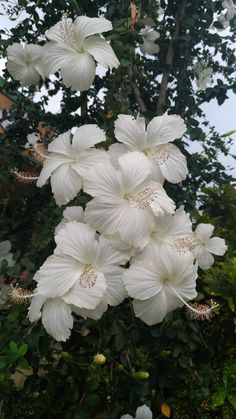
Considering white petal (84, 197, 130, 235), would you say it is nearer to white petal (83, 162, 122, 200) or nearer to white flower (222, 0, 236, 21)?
white petal (83, 162, 122, 200)

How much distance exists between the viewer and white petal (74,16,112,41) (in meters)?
1.35

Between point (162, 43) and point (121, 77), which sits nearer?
point (121, 77)

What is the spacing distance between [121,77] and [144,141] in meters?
0.72

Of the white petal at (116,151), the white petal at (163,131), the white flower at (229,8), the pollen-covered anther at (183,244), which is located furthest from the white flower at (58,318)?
the white flower at (229,8)

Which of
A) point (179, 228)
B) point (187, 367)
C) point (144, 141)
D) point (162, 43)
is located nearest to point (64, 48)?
point (144, 141)

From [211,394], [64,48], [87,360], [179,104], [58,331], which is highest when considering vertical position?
[64,48]

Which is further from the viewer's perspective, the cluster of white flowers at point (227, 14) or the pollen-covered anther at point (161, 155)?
the cluster of white flowers at point (227, 14)

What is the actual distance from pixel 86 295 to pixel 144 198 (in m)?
0.29

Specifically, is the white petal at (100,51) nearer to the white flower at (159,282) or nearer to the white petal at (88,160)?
the white petal at (88,160)

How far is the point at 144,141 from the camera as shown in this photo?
1.29 m

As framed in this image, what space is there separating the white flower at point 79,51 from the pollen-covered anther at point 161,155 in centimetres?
32

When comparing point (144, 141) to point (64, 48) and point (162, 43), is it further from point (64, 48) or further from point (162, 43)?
point (162, 43)

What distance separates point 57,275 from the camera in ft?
3.48

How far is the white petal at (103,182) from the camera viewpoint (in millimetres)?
1098
